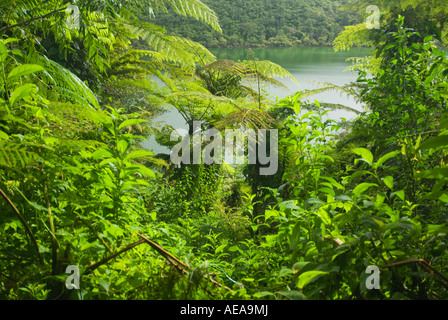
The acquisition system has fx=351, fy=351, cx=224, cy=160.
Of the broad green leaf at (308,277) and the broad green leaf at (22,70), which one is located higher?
the broad green leaf at (22,70)

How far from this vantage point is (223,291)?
1.92 feet

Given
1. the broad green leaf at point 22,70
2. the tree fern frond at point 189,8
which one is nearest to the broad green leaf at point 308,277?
the broad green leaf at point 22,70

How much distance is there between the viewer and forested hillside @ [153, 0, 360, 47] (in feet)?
34.5

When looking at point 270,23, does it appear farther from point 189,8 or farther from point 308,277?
point 308,277

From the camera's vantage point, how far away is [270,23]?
469 inches

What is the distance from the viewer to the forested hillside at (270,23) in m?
10.5

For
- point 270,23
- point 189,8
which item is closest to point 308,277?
point 189,8

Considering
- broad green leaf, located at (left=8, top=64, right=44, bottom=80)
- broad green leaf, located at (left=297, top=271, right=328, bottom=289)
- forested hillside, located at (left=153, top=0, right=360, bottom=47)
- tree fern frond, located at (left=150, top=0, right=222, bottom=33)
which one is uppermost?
forested hillside, located at (left=153, top=0, right=360, bottom=47)

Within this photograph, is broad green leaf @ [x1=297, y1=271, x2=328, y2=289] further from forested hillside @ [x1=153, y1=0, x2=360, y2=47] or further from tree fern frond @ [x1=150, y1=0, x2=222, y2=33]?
forested hillside @ [x1=153, y1=0, x2=360, y2=47]

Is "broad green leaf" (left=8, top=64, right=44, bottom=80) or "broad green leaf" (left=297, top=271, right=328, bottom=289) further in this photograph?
"broad green leaf" (left=8, top=64, right=44, bottom=80)

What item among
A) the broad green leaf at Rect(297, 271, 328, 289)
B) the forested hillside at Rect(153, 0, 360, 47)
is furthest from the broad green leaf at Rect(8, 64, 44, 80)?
the forested hillside at Rect(153, 0, 360, 47)

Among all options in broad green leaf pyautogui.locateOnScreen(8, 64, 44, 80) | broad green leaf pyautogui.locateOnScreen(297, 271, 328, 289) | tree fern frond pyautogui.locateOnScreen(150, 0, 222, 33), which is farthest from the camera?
tree fern frond pyautogui.locateOnScreen(150, 0, 222, 33)

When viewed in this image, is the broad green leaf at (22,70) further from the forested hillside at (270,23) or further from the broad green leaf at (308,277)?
the forested hillside at (270,23)

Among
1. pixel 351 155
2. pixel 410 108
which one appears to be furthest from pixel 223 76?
pixel 410 108
